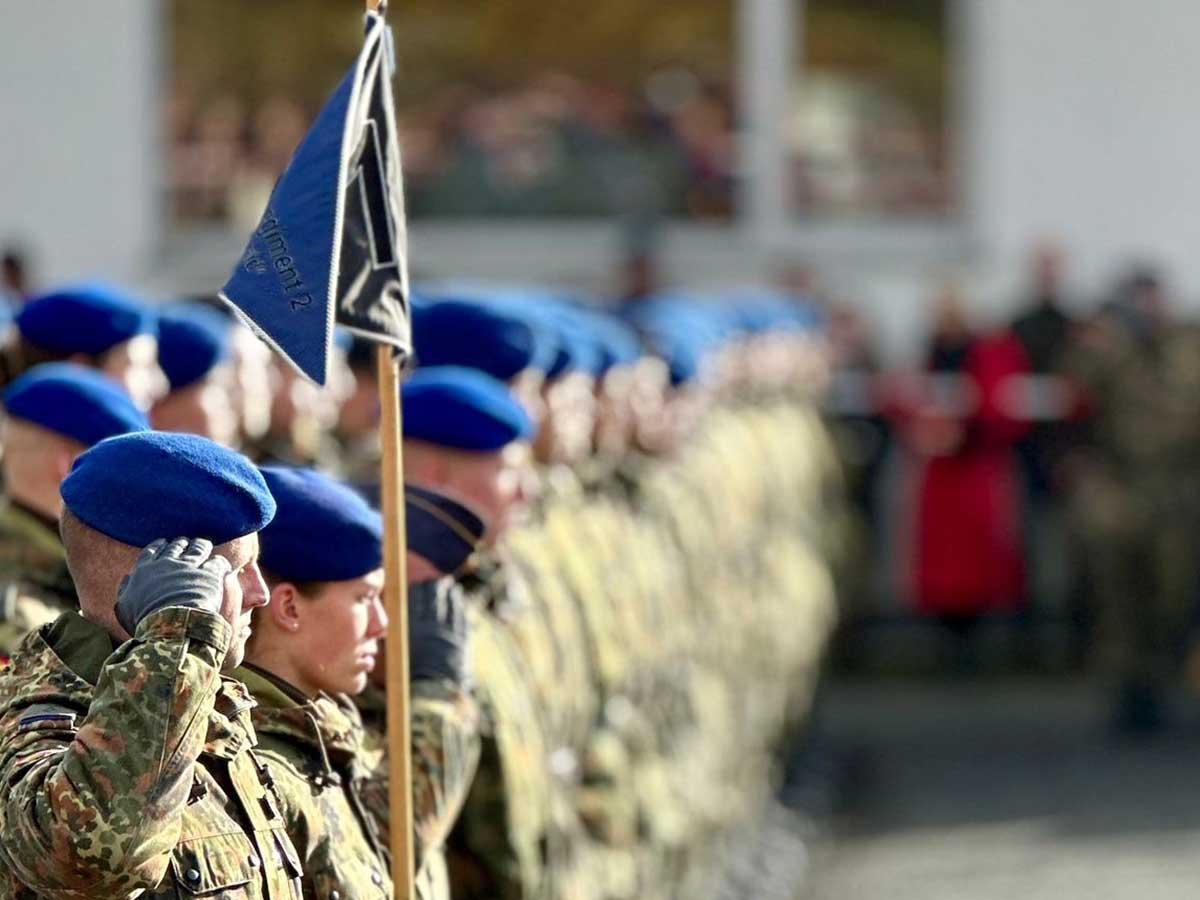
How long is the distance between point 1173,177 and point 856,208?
210cm

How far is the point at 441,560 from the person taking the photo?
4492 millimetres

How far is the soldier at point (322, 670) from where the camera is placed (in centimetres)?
363

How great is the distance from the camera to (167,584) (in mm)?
3066

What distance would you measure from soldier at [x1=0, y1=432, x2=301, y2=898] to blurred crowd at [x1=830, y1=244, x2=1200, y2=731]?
9.74 m

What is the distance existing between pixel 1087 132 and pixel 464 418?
44.1 feet

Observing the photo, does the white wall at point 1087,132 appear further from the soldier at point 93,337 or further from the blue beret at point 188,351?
the soldier at point 93,337

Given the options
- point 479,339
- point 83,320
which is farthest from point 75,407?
point 479,339

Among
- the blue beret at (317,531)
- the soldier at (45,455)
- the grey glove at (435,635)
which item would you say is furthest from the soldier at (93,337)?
the blue beret at (317,531)

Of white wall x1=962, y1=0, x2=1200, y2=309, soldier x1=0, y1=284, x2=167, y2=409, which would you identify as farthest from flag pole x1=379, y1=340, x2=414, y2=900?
white wall x1=962, y1=0, x2=1200, y2=309

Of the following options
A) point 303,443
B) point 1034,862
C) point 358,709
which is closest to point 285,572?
point 358,709

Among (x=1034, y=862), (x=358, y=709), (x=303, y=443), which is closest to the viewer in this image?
(x=358, y=709)

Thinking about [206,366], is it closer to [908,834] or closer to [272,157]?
[908,834]

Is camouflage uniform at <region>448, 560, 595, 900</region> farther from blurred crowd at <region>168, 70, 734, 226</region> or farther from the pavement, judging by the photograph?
blurred crowd at <region>168, 70, 734, 226</region>

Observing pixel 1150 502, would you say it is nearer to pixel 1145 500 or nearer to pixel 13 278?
pixel 1145 500
